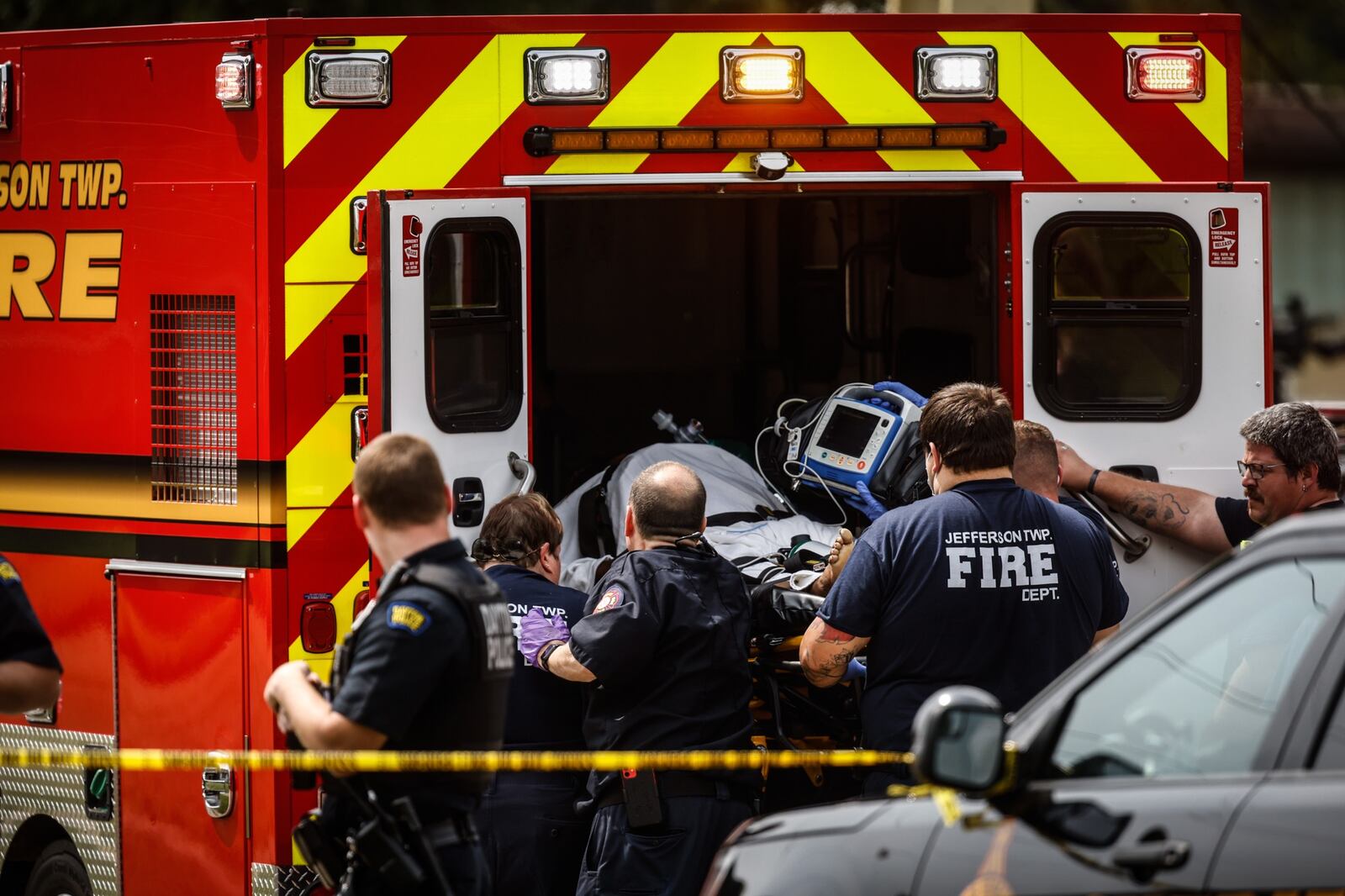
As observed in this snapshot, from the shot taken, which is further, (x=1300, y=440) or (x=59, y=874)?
(x=59, y=874)

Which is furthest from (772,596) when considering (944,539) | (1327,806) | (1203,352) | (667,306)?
(667,306)

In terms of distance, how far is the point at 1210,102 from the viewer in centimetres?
534

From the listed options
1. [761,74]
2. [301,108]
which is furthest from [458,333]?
[761,74]

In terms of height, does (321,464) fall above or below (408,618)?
above

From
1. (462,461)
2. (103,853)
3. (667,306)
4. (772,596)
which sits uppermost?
(667,306)

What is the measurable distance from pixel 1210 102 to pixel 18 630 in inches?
142

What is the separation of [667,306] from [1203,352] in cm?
323

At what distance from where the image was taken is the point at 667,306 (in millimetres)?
8039

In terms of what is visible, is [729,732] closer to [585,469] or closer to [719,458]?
[719,458]

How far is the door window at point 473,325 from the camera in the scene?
5012 mm

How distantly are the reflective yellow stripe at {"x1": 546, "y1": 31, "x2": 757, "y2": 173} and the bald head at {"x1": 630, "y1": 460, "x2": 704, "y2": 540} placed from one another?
3.22ft

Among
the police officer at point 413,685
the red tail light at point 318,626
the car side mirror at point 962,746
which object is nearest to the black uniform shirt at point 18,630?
the police officer at point 413,685

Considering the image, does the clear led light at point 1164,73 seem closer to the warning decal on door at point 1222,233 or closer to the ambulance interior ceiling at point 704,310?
the warning decal on door at point 1222,233

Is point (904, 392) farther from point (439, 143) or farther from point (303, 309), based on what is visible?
point (303, 309)
